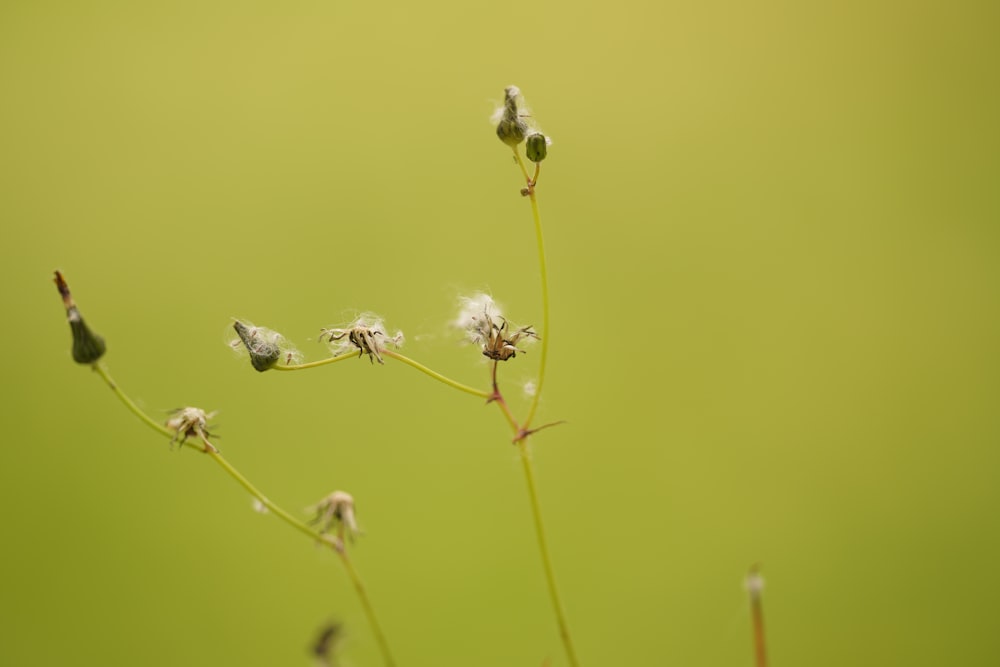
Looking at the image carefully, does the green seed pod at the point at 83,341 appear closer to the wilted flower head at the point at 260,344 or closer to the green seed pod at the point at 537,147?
the wilted flower head at the point at 260,344

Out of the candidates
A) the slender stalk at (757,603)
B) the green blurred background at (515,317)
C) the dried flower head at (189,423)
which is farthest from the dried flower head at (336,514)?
the green blurred background at (515,317)

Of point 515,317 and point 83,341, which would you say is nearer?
point 83,341

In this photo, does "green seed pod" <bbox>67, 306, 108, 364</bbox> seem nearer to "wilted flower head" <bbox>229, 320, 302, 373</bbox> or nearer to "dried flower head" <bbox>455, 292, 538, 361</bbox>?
"wilted flower head" <bbox>229, 320, 302, 373</bbox>

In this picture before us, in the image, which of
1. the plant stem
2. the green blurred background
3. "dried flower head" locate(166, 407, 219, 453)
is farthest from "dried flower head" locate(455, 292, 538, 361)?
the green blurred background

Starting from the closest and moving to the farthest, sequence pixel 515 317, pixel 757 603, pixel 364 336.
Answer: pixel 757 603, pixel 364 336, pixel 515 317

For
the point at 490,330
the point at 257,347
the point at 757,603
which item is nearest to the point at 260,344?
the point at 257,347

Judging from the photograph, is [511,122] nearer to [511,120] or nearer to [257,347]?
[511,120]

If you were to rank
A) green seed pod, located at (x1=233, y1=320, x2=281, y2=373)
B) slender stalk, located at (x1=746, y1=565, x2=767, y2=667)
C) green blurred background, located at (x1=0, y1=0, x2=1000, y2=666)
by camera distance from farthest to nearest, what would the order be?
1. green blurred background, located at (x1=0, y1=0, x2=1000, y2=666)
2. green seed pod, located at (x1=233, y1=320, x2=281, y2=373)
3. slender stalk, located at (x1=746, y1=565, x2=767, y2=667)
